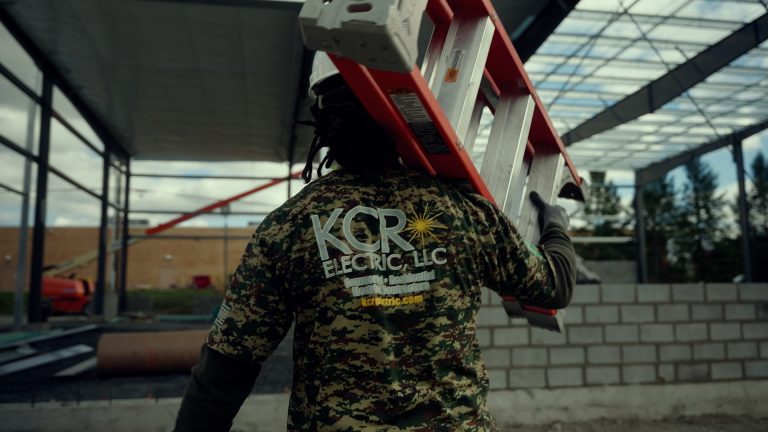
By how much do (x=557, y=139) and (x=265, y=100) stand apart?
9.35 metres

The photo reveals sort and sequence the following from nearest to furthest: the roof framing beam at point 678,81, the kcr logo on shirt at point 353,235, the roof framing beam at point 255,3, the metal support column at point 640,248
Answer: the kcr logo on shirt at point 353,235 < the roof framing beam at point 678,81 < the roof framing beam at point 255,3 < the metal support column at point 640,248

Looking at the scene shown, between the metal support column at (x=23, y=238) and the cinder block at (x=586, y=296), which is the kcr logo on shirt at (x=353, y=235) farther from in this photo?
the metal support column at (x=23, y=238)

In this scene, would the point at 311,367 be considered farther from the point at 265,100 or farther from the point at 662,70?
the point at 265,100

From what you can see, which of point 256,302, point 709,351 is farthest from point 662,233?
point 256,302

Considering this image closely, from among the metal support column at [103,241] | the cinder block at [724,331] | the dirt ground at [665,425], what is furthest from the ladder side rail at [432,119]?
the metal support column at [103,241]

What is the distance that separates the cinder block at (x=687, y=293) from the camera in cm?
491

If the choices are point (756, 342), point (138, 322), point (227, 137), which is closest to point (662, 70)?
point (756, 342)

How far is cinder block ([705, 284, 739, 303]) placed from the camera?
4973mm

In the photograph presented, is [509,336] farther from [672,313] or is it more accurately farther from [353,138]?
[353,138]

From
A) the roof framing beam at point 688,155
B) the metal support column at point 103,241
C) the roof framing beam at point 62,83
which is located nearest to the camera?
the roof framing beam at point 62,83

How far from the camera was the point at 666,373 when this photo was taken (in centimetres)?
485

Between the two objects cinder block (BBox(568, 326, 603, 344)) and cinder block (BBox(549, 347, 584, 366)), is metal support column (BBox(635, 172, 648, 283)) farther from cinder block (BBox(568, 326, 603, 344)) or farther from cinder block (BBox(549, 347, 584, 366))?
cinder block (BBox(549, 347, 584, 366))

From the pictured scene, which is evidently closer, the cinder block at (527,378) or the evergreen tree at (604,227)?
the cinder block at (527,378)

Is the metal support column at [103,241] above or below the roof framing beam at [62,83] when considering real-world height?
below
